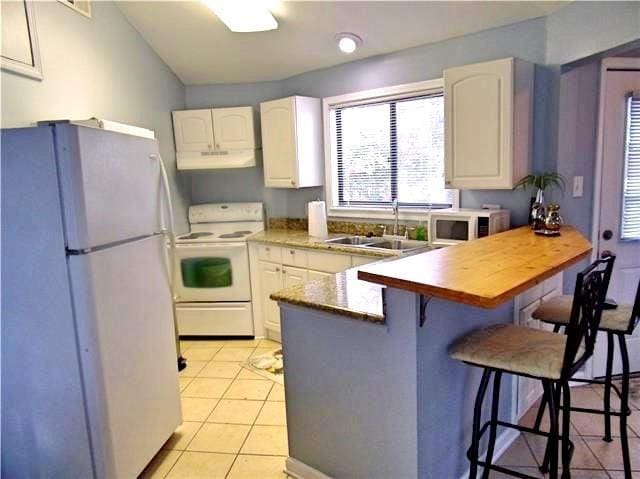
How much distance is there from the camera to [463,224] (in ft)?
9.09

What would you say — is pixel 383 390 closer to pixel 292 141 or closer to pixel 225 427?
pixel 225 427

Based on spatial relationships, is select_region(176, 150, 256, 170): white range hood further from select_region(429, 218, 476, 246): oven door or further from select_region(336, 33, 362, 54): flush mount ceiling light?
select_region(429, 218, 476, 246): oven door

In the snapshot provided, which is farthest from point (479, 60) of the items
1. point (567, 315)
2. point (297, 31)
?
point (567, 315)

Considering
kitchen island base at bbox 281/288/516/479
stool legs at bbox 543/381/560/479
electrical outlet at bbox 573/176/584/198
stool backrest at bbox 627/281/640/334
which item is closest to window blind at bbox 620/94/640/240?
electrical outlet at bbox 573/176/584/198

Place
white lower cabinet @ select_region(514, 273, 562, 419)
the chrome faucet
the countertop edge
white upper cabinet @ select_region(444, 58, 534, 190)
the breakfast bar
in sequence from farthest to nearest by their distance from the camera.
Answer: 1. the chrome faucet
2. white upper cabinet @ select_region(444, 58, 534, 190)
3. white lower cabinet @ select_region(514, 273, 562, 419)
4. the countertop edge
5. the breakfast bar

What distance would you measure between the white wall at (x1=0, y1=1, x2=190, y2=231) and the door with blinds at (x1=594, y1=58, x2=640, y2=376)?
132 inches

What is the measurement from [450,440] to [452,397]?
0.59 ft

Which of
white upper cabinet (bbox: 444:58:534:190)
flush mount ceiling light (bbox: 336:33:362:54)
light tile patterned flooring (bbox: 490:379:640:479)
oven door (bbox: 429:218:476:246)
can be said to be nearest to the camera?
light tile patterned flooring (bbox: 490:379:640:479)

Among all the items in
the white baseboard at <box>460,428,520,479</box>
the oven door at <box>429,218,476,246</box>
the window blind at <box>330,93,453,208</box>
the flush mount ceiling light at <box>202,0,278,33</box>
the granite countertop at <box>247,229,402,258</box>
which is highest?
the flush mount ceiling light at <box>202,0,278,33</box>

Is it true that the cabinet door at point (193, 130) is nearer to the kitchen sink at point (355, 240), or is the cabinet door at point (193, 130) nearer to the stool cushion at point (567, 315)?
the kitchen sink at point (355, 240)

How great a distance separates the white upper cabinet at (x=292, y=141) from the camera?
11.9 feet

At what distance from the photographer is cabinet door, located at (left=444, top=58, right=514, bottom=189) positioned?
2.45 meters

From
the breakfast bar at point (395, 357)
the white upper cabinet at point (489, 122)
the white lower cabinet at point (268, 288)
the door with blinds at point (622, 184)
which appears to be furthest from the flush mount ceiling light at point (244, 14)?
the door with blinds at point (622, 184)

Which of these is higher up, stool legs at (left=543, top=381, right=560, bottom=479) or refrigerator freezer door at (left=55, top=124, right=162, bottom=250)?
refrigerator freezer door at (left=55, top=124, right=162, bottom=250)
